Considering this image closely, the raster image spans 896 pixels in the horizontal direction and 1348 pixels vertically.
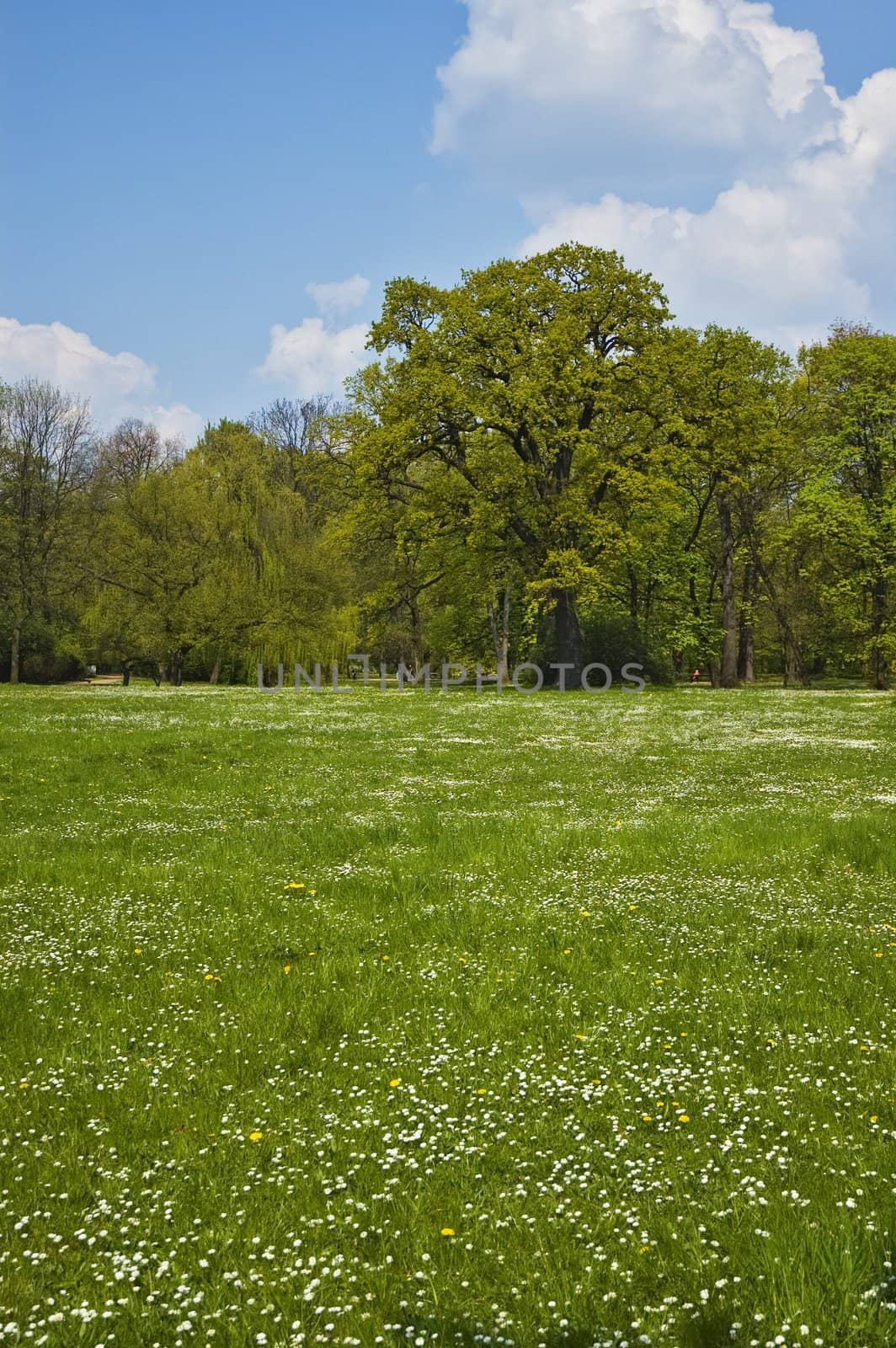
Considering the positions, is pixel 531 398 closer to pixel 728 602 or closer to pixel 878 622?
pixel 728 602

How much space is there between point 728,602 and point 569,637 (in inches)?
508

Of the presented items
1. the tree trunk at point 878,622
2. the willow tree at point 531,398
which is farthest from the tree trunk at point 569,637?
the tree trunk at point 878,622

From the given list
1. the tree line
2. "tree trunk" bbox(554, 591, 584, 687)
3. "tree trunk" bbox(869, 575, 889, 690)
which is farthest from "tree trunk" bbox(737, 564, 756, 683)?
"tree trunk" bbox(554, 591, 584, 687)

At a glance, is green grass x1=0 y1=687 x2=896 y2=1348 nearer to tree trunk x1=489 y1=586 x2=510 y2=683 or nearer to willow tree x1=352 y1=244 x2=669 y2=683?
willow tree x1=352 y1=244 x2=669 y2=683

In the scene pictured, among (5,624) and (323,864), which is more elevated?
(5,624)

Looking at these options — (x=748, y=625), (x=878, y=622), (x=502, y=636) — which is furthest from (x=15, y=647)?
(x=878, y=622)

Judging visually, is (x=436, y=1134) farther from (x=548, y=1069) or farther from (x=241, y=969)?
(x=241, y=969)

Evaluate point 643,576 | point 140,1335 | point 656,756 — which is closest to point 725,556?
point 643,576

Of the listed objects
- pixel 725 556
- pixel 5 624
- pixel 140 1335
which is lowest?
pixel 140 1335

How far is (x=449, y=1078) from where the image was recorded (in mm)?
5145

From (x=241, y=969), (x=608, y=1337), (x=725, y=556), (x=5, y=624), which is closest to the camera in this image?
(x=608, y=1337)

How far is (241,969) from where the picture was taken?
687 cm

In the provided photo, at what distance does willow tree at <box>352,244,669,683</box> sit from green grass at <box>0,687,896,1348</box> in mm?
28874

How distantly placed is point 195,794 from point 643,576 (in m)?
45.6
